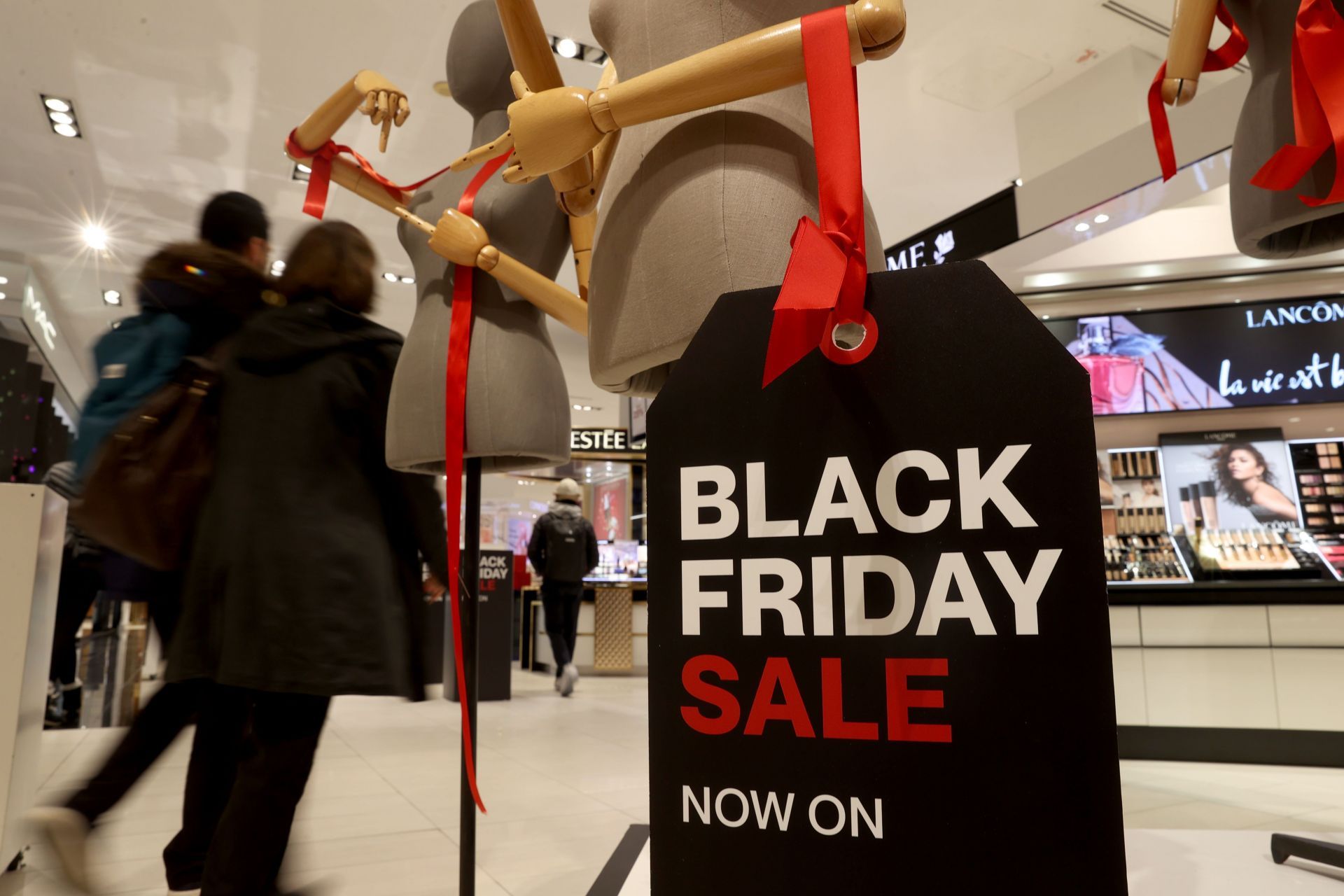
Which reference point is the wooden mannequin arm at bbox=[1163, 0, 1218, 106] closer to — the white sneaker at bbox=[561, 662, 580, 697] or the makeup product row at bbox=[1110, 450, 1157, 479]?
the makeup product row at bbox=[1110, 450, 1157, 479]

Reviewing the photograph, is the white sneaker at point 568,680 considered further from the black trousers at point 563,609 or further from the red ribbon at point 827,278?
the red ribbon at point 827,278

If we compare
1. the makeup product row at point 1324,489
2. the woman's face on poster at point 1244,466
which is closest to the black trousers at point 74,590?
Answer: the woman's face on poster at point 1244,466

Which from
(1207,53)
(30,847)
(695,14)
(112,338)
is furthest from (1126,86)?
(30,847)

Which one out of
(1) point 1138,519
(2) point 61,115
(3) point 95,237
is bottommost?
(1) point 1138,519

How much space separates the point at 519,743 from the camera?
405cm

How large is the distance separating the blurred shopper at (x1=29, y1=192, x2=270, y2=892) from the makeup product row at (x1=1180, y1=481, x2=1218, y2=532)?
5.33 metres

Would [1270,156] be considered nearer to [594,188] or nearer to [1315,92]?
[1315,92]

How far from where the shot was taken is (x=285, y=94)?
4.74 metres

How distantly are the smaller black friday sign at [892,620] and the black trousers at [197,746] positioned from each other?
1.56m

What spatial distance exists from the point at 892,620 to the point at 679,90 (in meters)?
0.56

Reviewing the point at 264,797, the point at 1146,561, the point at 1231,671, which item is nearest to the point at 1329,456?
the point at 1146,561

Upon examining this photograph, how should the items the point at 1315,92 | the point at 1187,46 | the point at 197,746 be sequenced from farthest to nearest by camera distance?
the point at 197,746
the point at 1187,46
the point at 1315,92

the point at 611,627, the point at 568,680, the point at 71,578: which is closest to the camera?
the point at 71,578

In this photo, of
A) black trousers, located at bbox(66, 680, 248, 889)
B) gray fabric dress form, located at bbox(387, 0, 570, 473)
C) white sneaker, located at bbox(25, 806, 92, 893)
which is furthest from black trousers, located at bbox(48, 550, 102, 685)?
gray fabric dress form, located at bbox(387, 0, 570, 473)
